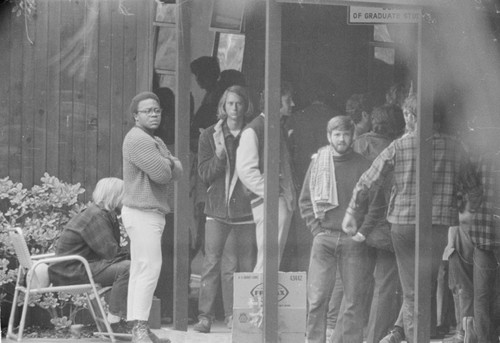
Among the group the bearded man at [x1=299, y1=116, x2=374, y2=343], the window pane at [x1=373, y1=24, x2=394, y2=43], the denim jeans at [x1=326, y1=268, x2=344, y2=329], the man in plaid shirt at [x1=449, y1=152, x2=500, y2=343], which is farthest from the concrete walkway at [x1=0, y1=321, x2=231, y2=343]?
the window pane at [x1=373, y1=24, x2=394, y2=43]

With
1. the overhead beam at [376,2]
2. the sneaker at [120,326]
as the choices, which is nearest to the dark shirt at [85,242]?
the sneaker at [120,326]

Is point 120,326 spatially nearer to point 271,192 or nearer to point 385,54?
point 271,192

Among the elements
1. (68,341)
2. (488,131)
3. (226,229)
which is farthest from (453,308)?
(68,341)

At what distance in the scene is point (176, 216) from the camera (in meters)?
7.27

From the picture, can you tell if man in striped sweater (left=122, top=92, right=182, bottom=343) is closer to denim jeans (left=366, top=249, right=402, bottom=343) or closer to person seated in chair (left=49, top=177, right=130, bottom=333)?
person seated in chair (left=49, top=177, right=130, bottom=333)

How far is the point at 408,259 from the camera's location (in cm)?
730

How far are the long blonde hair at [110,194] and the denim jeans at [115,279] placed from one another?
40 centimetres

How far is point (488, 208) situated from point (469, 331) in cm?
92

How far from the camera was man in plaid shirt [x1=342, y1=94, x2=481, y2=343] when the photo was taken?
7.26m

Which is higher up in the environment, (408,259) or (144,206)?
(144,206)

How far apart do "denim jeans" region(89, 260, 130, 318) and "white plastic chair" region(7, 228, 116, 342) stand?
0.08 meters

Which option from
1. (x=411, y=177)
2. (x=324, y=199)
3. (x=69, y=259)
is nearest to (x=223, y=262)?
(x=324, y=199)

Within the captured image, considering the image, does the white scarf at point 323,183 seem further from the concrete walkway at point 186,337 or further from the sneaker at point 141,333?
the sneaker at point 141,333

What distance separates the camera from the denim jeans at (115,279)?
7.13 meters
